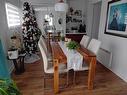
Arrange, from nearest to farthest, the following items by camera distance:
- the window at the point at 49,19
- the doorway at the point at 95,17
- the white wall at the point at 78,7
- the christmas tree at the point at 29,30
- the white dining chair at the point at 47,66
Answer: the white dining chair at the point at 47,66 → the christmas tree at the point at 29,30 → the doorway at the point at 95,17 → the window at the point at 49,19 → the white wall at the point at 78,7

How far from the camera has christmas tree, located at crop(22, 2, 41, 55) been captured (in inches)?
181

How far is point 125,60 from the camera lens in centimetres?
296

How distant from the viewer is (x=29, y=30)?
4.69m

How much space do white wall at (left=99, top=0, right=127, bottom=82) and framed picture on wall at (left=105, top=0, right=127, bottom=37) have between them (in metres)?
0.16

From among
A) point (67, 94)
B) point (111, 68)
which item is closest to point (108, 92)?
point (67, 94)

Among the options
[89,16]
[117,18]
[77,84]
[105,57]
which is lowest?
[77,84]

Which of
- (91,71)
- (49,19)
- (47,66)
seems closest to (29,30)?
(49,19)

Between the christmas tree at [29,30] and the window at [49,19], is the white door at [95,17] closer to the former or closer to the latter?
the window at [49,19]

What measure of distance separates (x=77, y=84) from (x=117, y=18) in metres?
1.98

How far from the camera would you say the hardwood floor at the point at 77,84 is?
2543 mm

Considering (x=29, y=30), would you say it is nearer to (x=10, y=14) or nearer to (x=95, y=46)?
(x=10, y=14)

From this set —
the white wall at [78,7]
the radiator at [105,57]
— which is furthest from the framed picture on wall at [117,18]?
the white wall at [78,7]

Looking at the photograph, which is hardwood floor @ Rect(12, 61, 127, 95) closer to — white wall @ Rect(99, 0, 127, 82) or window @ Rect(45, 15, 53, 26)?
white wall @ Rect(99, 0, 127, 82)

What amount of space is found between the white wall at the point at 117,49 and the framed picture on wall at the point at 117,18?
0.16 m
